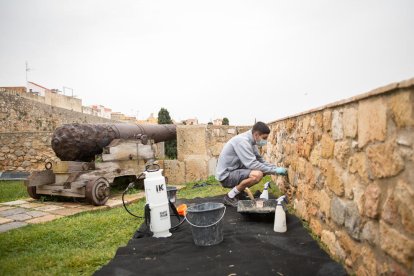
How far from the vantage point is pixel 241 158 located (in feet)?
14.8

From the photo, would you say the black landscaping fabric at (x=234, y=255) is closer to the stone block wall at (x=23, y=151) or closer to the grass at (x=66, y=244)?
the grass at (x=66, y=244)

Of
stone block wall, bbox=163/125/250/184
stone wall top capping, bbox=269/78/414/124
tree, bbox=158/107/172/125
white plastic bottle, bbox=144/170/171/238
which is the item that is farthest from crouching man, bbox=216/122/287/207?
tree, bbox=158/107/172/125

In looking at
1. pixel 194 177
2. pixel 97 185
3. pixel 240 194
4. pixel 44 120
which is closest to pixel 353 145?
pixel 240 194

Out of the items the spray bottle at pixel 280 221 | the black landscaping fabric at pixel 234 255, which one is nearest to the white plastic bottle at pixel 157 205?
the black landscaping fabric at pixel 234 255

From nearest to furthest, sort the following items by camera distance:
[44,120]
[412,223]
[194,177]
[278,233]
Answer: [412,223] < [278,233] < [194,177] < [44,120]

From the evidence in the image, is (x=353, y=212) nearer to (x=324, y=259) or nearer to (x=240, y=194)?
(x=324, y=259)

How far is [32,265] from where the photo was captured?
287 cm

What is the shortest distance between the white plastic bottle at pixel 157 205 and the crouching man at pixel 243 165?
1355 mm

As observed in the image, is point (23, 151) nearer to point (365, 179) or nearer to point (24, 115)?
point (24, 115)

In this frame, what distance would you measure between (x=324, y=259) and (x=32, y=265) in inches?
103

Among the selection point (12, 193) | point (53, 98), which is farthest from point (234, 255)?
point (53, 98)

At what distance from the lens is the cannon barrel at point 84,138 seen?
5.67 meters

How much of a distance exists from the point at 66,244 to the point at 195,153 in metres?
4.85

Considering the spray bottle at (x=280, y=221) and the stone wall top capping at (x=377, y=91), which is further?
the spray bottle at (x=280, y=221)
